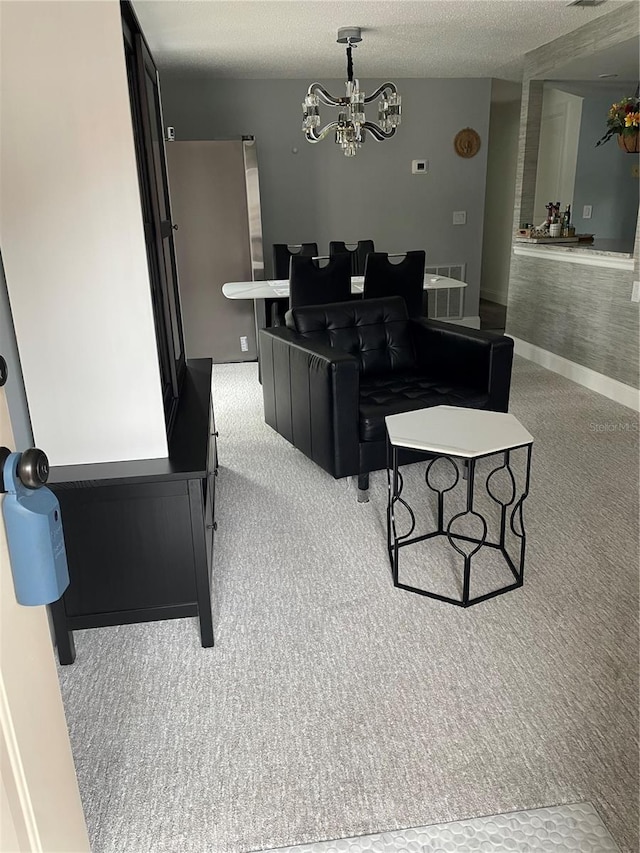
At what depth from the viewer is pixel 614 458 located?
334cm

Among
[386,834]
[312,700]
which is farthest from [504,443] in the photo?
[386,834]

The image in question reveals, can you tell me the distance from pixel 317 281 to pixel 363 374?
861mm

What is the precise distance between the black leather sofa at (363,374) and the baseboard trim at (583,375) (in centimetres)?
146

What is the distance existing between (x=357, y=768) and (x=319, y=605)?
2.26ft

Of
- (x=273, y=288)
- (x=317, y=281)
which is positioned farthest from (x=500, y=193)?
(x=317, y=281)

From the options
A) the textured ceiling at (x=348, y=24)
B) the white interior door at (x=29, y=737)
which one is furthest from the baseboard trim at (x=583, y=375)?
the white interior door at (x=29, y=737)

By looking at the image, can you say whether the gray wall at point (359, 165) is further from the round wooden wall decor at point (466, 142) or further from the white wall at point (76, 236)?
the white wall at point (76, 236)

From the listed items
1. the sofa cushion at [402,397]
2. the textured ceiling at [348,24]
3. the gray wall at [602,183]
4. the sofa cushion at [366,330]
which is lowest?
the sofa cushion at [402,397]

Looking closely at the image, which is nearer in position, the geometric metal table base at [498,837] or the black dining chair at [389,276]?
the geometric metal table base at [498,837]

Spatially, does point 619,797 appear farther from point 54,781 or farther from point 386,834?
point 54,781

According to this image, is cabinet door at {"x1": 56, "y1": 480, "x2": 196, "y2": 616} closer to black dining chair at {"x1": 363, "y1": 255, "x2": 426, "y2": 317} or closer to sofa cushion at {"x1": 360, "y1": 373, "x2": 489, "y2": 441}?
sofa cushion at {"x1": 360, "y1": 373, "x2": 489, "y2": 441}

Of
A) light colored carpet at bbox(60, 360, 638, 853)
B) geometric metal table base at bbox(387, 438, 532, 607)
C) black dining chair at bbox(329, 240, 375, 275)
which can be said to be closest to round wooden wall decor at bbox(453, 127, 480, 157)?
black dining chair at bbox(329, 240, 375, 275)

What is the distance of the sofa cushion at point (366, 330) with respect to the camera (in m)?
3.33

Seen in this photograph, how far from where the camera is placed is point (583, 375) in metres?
4.62
